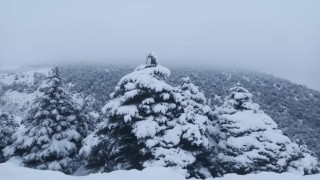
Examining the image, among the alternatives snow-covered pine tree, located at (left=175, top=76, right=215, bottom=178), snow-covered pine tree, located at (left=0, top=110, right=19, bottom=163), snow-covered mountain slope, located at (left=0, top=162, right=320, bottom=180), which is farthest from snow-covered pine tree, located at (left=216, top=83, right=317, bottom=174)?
snow-covered pine tree, located at (left=0, top=110, right=19, bottom=163)

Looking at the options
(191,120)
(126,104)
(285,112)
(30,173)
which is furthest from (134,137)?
(285,112)

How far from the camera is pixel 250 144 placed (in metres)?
19.8

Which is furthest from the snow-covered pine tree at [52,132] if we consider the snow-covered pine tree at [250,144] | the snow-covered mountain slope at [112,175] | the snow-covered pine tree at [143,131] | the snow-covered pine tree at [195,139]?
the snow-covered mountain slope at [112,175]

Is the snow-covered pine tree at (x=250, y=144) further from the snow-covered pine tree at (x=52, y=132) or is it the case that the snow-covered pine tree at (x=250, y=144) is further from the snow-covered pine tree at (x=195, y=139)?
the snow-covered pine tree at (x=52, y=132)

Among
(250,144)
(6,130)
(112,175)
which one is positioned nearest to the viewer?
(112,175)

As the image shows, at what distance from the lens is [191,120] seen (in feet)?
61.9

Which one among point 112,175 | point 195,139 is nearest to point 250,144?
point 195,139

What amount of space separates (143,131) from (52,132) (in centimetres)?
661

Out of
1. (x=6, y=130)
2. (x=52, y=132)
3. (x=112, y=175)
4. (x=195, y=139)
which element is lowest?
(x=6, y=130)

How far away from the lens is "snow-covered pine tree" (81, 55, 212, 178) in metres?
16.4

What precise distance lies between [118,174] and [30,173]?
8.56 feet

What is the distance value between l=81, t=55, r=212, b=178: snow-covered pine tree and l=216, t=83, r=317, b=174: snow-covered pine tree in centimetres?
314

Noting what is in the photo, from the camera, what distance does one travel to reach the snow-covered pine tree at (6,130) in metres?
22.6

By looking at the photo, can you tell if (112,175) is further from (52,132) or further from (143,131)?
(52,132)
